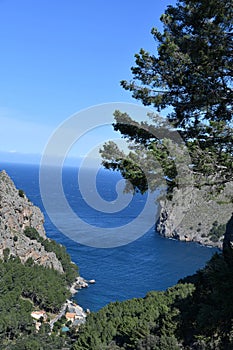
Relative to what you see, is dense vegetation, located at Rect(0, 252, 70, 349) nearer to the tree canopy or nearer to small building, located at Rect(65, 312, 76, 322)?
small building, located at Rect(65, 312, 76, 322)

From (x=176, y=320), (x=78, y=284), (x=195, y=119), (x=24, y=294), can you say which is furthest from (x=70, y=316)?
(x=195, y=119)

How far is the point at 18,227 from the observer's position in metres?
52.8

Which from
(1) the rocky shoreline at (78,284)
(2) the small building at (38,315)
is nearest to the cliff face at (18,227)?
(1) the rocky shoreline at (78,284)

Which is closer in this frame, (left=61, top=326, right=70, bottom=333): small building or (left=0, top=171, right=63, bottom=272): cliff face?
(left=61, top=326, right=70, bottom=333): small building

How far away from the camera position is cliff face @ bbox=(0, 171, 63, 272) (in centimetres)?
4841

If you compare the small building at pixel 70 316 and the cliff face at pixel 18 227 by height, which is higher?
the cliff face at pixel 18 227

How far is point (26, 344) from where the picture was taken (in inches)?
1067

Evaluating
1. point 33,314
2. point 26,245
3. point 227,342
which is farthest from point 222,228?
point 227,342

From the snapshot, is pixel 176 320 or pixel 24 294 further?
pixel 24 294

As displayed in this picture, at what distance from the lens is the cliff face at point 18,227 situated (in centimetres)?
4841

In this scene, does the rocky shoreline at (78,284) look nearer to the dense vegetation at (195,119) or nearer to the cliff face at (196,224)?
the cliff face at (196,224)

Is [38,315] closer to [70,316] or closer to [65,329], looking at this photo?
[70,316]

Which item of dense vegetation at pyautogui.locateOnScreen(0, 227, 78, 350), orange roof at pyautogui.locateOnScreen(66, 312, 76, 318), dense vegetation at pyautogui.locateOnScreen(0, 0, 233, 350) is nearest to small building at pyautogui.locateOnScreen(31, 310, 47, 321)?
dense vegetation at pyautogui.locateOnScreen(0, 227, 78, 350)

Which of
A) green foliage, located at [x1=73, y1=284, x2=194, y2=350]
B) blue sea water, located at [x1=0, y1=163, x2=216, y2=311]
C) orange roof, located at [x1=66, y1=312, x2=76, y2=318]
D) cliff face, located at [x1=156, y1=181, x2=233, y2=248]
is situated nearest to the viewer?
green foliage, located at [x1=73, y1=284, x2=194, y2=350]
